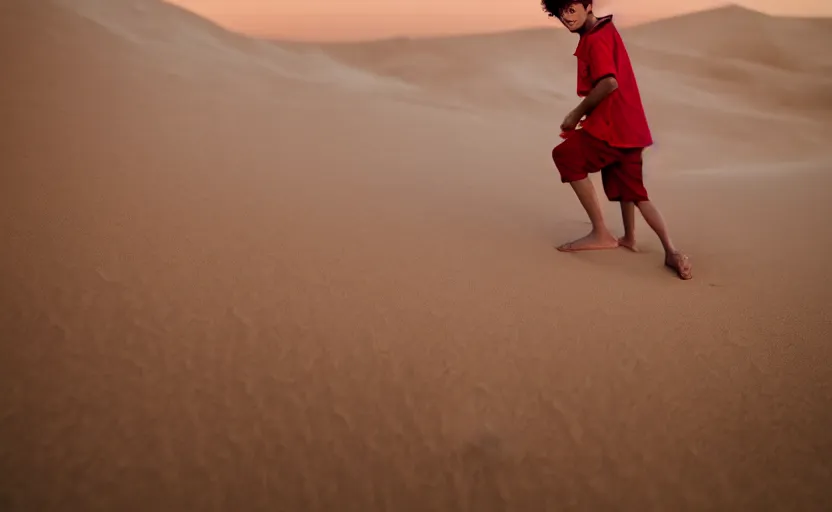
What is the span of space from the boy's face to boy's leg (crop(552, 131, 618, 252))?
1.12 feet

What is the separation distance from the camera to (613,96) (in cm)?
187

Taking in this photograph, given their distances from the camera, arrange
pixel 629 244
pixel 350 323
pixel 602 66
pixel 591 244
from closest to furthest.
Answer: pixel 350 323, pixel 602 66, pixel 591 244, pixel 629 244

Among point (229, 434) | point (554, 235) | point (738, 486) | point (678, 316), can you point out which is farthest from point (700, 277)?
point (229, 434)

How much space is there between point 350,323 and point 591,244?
0.98 metres

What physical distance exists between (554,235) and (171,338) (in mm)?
1401

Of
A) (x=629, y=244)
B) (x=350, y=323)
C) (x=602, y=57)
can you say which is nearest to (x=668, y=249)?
(x=629, y=244)

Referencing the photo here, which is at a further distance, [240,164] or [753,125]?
[753,125]

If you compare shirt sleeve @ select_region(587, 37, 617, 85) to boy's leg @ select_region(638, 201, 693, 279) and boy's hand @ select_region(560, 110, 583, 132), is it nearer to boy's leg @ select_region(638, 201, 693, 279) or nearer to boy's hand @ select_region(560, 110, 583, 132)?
boy's hand @ select_region(560, 110, 583, 132)

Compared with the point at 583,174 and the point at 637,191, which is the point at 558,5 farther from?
the point at 637,191

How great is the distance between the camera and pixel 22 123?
2018 mm

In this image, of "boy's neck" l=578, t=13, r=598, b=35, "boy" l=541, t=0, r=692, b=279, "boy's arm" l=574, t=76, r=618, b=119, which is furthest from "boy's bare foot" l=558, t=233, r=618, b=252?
"boy's neck" l=578, t=13, r=598, b=35

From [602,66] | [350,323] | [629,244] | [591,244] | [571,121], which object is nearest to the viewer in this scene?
[350,323]

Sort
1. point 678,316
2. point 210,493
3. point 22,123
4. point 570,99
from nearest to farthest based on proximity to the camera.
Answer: point 210,493 < point 678,316 < point 22,123 < point 570,99

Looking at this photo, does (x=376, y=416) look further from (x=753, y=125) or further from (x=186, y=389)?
(x=753, y=125)
